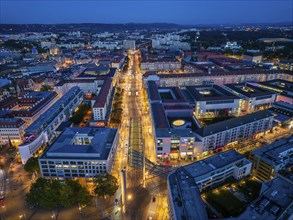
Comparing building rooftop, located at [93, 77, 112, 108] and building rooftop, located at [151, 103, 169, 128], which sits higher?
building rooftop, located at [93, 77, 112, 108]

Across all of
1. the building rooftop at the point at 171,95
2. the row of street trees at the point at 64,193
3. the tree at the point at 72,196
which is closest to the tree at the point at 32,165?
the row of street trees at the point at 64,193

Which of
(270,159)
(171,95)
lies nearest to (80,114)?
(171,95)

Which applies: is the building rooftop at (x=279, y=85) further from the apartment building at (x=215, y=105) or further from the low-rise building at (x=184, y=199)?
the low-rise building at (x=184, y=199)

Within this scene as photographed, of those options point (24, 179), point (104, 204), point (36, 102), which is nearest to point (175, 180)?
point (104, 204)

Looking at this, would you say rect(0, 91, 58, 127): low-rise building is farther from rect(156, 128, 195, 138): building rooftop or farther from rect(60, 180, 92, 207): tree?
rect(156, 128, 195, 138): building rooftop

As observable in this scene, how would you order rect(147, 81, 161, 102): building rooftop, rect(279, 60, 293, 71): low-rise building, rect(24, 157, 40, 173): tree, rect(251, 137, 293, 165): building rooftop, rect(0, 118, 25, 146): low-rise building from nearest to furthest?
rect(251, 137, 293, 165): building rooftop → rect(24, 157, 40, 173): tree → rect(0, 118, 25, 146): low-rise building → rect(147, 81, 161, 102): building rooftop → rect(279, 60, 293, 71): low-rise building

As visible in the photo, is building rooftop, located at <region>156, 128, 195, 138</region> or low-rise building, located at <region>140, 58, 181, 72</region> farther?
low-rise building, located at <region>140, 58, 181, 72</region>

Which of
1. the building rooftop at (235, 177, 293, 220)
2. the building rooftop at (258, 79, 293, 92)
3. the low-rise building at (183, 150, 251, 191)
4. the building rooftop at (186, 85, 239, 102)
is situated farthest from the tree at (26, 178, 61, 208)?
the building rooftop at (258, 79, 293, 92)

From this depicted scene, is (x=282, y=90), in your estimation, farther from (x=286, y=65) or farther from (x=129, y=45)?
(x=129, y=45)
